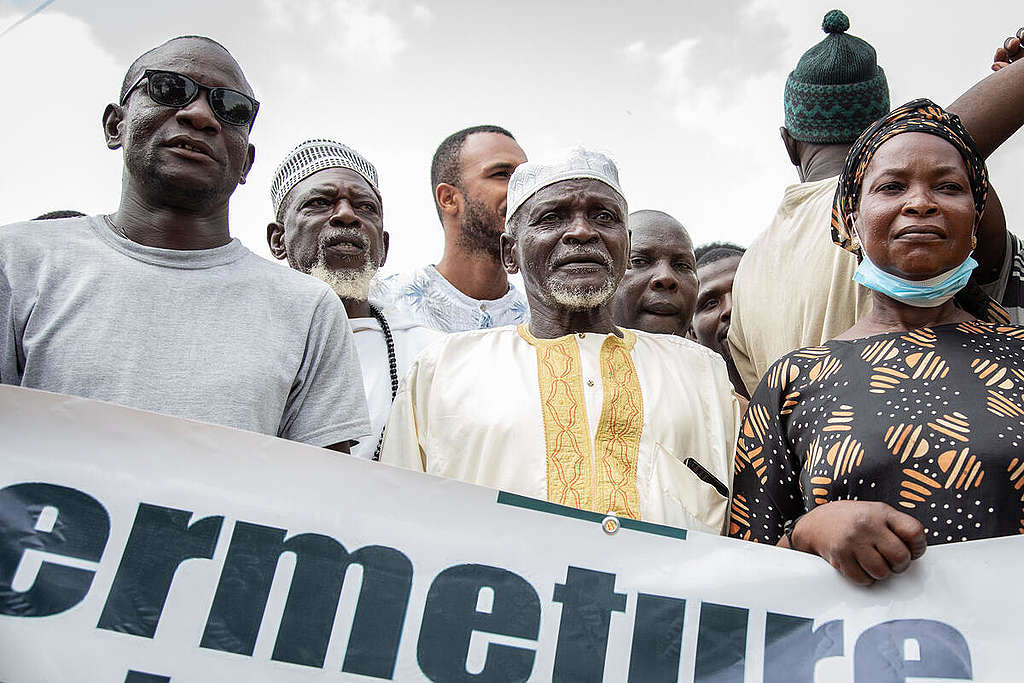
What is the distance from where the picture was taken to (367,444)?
325 centimetres

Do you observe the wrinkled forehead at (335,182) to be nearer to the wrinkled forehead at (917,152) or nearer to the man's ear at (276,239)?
the man's ear at (276,239)

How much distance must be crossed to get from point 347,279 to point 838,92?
2.10 metres

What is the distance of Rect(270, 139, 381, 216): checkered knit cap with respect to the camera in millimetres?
4633

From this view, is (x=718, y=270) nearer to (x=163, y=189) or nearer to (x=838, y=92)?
(x=838, y=92)

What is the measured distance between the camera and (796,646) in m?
2.24

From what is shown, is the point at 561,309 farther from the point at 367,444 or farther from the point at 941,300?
the point at 941,300

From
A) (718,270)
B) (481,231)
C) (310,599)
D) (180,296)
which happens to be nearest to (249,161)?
(180,296)

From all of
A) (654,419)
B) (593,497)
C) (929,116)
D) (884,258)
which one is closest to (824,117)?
(929,116)

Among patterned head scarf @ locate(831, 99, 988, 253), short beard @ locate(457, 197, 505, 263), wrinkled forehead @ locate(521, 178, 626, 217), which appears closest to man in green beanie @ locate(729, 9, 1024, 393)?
patterned head scarf @ locate(831, 99, 988, 253)

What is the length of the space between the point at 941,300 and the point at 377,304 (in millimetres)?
2326

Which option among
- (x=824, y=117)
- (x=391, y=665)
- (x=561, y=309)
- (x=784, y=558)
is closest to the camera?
(x=391, y=665)

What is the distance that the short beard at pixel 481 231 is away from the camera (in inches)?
197

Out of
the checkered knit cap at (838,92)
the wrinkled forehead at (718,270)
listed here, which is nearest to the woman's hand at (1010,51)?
the checkered knit cap at (838,92)

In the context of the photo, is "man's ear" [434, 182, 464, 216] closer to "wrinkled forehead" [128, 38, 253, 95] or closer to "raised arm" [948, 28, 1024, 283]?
"wrinkled forehead" [128, 38, 253, 95]
